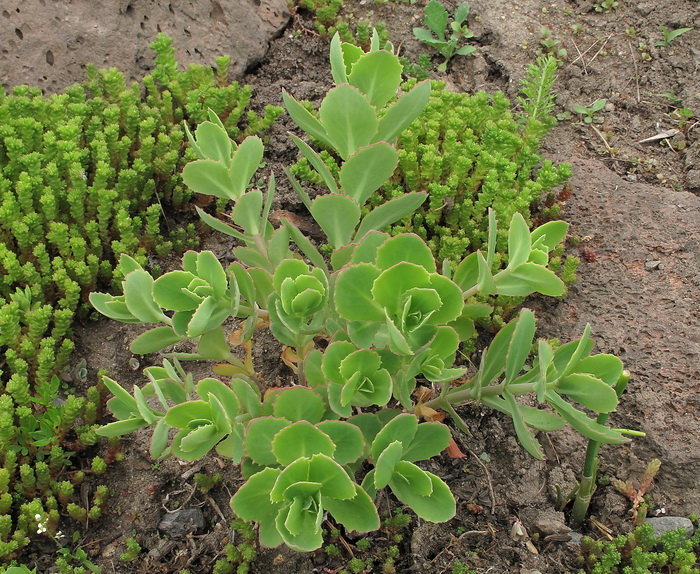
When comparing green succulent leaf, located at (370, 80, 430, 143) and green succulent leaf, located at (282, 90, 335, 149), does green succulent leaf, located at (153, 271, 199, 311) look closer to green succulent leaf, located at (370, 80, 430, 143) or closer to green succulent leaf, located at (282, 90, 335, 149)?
green succulent leaf, located at (282, 90, 335, 149)

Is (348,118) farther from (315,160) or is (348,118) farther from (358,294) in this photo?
(358,294)

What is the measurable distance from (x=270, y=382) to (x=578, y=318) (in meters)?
1.45

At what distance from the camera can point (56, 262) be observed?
3102 millimetres

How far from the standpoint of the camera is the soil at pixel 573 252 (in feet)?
8.59

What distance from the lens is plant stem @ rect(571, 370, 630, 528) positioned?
2.44 meters

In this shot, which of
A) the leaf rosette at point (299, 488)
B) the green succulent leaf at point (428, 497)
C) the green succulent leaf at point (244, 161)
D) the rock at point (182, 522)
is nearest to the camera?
the leaf rosette at point (299, 488)

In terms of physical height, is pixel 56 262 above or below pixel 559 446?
below

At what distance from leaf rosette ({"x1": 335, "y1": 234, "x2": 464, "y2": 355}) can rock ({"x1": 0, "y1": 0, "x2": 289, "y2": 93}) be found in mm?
2819

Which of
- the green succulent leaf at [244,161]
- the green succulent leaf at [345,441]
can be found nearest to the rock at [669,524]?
the green succulent leaf at [345,441]

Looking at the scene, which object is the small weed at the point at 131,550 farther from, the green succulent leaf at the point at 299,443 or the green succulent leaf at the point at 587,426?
the green succulent leaf at the point at 587,426

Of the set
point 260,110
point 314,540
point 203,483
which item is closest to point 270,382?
point 203,483

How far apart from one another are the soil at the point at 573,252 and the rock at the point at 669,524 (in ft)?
0.16

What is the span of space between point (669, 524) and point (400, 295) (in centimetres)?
164

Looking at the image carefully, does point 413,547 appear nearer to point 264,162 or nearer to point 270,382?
point 270,382
